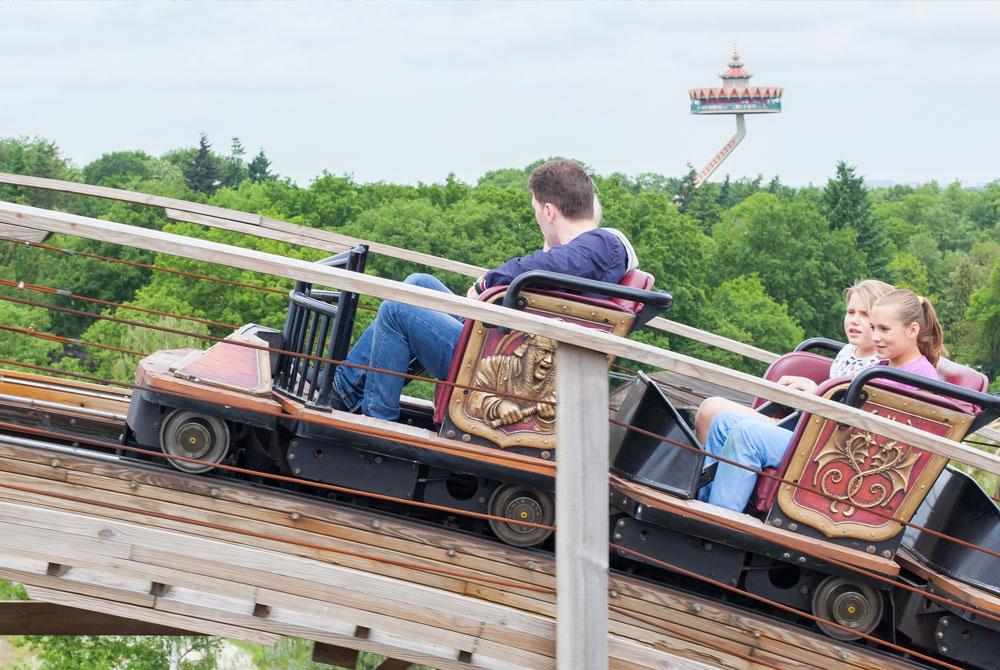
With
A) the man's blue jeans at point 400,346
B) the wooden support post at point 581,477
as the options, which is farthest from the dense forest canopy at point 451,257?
the wooden support post at point 581,477

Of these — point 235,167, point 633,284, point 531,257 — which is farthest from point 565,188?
point 235,167

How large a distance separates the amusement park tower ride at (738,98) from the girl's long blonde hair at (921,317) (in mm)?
82678

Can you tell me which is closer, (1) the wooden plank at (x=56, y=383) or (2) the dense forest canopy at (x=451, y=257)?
(1) the wooden plank at (x=56, y=383)

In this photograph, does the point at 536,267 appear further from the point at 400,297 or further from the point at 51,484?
the point at 51,484

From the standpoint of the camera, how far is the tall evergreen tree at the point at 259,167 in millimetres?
72375

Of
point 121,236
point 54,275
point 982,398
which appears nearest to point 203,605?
point 121,236

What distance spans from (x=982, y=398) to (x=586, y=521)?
155 cm

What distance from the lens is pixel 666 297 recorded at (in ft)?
13.0

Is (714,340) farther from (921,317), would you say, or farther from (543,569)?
(543,569)

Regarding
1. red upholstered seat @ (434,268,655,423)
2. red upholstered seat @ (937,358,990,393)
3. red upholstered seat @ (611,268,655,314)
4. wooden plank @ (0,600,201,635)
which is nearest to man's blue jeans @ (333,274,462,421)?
red upholstered seat @ (434,268,655,423)

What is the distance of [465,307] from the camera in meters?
3.14

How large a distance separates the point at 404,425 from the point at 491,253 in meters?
37.5

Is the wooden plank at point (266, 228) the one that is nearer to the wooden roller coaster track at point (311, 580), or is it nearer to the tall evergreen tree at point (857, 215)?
the wooden roller coaster track at point (311, 580)

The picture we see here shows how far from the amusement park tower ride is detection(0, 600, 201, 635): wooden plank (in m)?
83.1
